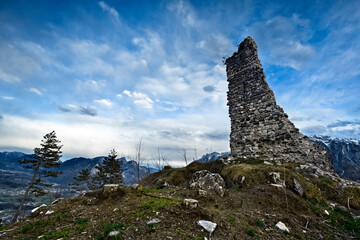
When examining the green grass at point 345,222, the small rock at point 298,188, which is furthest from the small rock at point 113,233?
the small rock at point 298,188

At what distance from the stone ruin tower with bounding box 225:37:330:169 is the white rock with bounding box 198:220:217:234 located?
9.50 m

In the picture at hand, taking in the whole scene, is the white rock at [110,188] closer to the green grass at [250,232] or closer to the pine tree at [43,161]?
the green grass at [250,232]

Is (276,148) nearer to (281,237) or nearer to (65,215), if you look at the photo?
(281,237)

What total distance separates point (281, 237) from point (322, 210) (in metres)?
3.94

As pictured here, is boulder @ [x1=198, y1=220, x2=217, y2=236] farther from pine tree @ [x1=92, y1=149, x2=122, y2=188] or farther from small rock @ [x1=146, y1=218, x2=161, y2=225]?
pine tree @ [x1=92, y1=149, x2=122, y2=188]

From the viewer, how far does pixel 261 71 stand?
1423 centimetres

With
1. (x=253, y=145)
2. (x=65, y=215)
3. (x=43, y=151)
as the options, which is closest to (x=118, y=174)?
(x=43, y=151)

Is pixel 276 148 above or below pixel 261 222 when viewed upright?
above

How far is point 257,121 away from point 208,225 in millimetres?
11301

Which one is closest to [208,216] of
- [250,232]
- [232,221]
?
[232,221]

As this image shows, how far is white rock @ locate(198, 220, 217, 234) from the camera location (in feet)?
13.4

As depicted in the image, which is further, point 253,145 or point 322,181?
point 253,145

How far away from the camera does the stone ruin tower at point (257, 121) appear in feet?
38.9

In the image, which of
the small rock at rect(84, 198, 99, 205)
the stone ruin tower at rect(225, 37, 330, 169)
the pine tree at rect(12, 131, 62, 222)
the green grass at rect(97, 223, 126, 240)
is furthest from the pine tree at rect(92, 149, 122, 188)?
the green grass at rect(97, 223, 126, 240)
